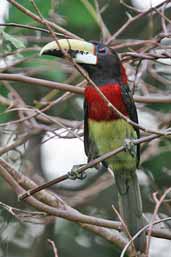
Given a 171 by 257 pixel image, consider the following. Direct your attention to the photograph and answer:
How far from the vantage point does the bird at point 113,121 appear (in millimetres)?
4000

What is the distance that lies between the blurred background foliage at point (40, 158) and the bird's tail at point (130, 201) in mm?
687

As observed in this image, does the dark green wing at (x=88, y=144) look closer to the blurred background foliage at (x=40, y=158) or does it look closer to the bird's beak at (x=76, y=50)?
the bird's beak at (x=76, y=50)

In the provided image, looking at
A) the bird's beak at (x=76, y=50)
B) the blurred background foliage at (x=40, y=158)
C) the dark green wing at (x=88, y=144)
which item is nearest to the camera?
the bird's beak at (x=76, y=50)

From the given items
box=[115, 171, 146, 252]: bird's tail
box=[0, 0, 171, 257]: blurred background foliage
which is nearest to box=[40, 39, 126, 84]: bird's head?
box=[115, 171, 146, 252]: bird's tail

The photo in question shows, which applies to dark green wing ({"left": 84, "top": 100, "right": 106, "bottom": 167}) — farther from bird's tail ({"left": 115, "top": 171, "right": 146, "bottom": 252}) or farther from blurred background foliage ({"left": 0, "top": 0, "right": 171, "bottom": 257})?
blurred background foliage ({"left": 0, "top": 0, "right": 171, "bottom": 257})

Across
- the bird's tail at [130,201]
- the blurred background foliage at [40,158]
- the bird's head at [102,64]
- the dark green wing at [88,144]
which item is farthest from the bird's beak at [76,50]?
the blurred background foliage at [40,158]

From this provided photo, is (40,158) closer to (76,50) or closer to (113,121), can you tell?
(113,121)

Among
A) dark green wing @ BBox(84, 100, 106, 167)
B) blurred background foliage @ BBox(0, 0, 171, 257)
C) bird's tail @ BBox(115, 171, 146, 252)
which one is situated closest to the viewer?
bird's tail @ BBox(115, 171, 146, 252)

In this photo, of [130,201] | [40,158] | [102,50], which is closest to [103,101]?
[102,50]

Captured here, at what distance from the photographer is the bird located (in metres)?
4.00

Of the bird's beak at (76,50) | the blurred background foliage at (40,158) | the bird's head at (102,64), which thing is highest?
the bird's beak at (76,50)

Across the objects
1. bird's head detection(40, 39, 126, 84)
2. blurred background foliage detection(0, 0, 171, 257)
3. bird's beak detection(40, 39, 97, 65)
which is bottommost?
blurred background foliage detection(0, 0, 171, 257)

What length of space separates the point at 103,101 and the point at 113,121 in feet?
0.37

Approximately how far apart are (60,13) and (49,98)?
1.77ft
